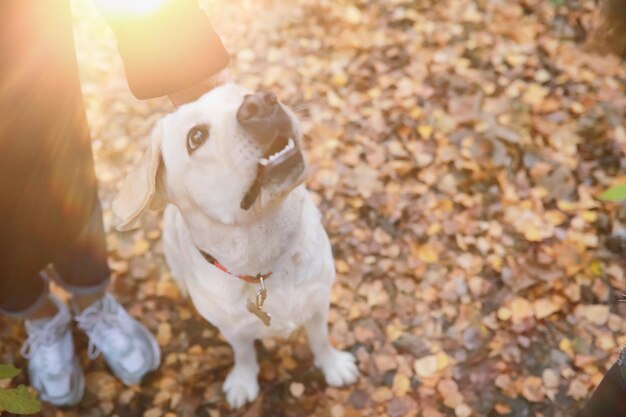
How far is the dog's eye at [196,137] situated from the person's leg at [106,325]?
3.76 ft

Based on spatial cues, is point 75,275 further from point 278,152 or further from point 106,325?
point 278,152

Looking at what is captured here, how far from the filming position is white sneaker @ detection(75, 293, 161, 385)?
9.92 feet

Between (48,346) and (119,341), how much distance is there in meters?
0.33

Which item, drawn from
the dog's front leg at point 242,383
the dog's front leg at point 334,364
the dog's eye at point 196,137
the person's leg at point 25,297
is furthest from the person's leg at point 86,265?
the dog's front leg at point 334,364

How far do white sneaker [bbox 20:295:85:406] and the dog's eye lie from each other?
1.58 metres

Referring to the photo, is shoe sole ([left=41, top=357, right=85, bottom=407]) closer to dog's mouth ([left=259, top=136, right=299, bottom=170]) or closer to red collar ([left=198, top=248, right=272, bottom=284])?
red collar ([left=198, top=248, right=272, bottom=284])

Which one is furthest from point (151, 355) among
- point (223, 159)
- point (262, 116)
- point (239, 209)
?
point (262, 116)

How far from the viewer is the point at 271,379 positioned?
10.0 ft

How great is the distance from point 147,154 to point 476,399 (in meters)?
1.95

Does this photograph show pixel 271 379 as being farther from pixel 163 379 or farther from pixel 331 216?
pixel 331 216

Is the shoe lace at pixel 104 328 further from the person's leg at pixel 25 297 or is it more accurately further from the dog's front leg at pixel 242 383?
the dog's front leg at pixel 242 383

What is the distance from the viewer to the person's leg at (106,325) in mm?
2850

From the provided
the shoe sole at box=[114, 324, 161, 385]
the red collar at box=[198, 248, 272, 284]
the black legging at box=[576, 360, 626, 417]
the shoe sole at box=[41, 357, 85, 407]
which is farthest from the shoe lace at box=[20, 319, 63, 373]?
the black legging at box=[576, 360, 626, 417]

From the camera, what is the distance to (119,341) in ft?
9.97
